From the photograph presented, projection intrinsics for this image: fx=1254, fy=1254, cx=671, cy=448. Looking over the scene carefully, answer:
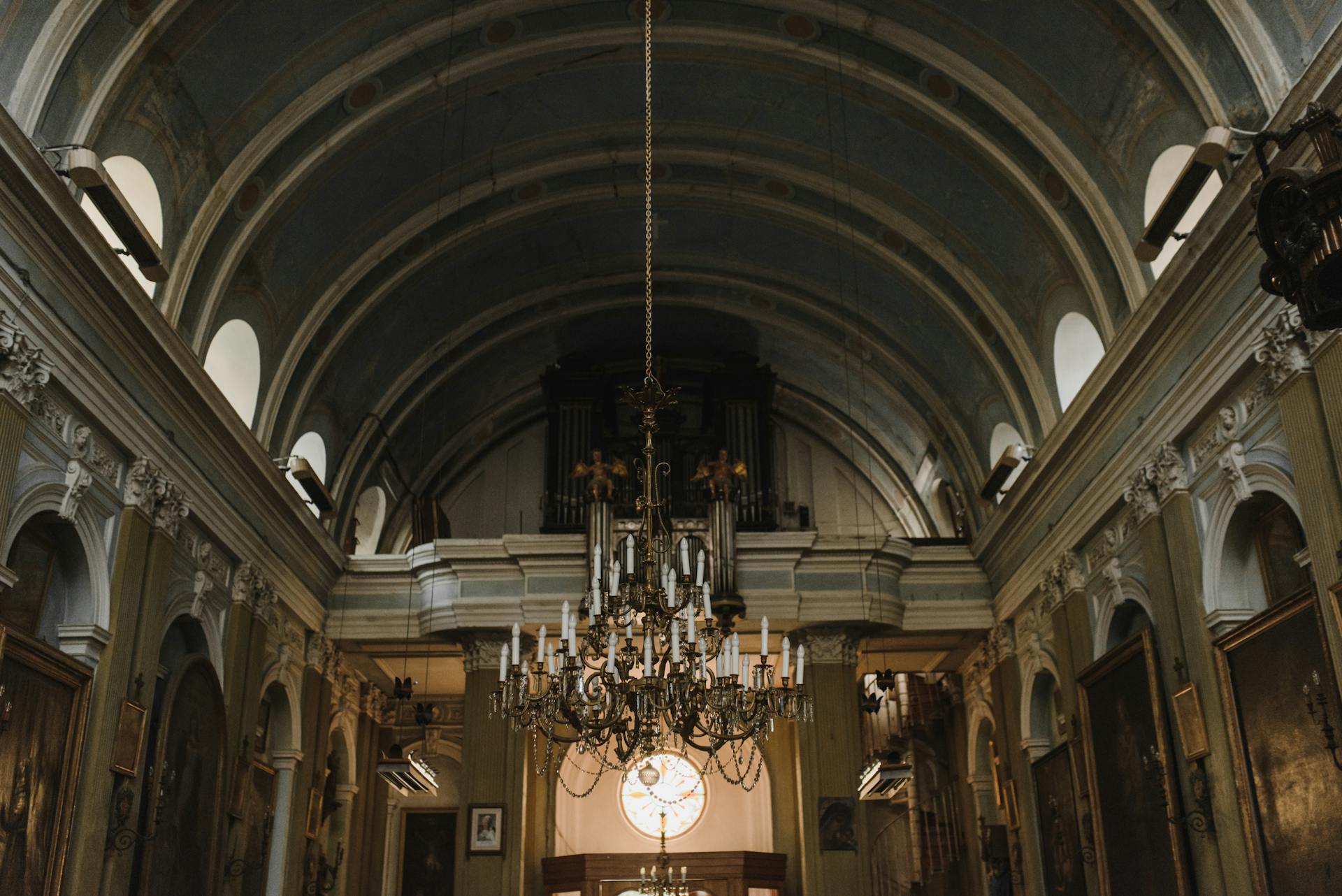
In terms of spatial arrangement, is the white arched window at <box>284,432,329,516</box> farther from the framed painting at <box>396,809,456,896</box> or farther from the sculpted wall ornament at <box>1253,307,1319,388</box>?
the sculpted wall ornament at <box>1253,307,1319,388</box>

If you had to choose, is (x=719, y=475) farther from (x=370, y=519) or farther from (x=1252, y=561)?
(x=1252, y=561)

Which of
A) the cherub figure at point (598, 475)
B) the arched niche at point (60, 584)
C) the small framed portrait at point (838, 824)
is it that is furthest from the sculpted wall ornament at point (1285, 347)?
the arched niche at point (60, 584)

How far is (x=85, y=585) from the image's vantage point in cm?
927

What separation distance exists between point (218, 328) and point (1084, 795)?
908 centimetres

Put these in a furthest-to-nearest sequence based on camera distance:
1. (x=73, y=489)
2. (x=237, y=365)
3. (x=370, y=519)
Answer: (x=370, y=519) < (x=237, y=365) < (x=73, y=489)

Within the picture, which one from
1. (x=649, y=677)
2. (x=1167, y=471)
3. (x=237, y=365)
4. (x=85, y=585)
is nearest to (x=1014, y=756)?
(x=1167, y=471)

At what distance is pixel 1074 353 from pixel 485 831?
7.98 meters

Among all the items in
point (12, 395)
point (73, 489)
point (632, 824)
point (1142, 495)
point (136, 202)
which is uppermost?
point (136, 202)

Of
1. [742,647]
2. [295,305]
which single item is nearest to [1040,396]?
[742,647]

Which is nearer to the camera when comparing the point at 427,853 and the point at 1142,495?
the point at 1142,495

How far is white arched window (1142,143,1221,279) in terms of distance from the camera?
9.57 metres

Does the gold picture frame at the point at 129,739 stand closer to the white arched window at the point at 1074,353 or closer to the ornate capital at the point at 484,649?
the ornate capital at the point at 484,649

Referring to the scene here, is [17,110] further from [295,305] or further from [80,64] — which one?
[295,305]

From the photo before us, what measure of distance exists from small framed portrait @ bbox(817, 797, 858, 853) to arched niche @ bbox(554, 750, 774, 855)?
310cm
